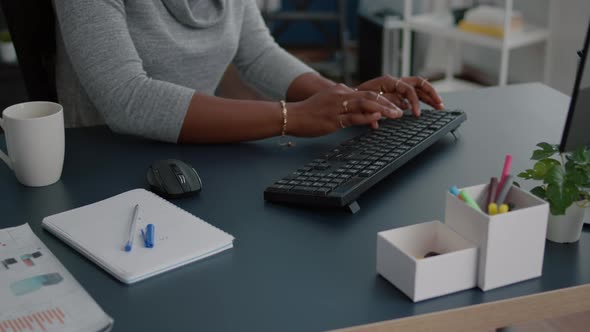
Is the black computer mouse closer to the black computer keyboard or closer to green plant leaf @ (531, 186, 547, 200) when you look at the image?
the black computer keyboard

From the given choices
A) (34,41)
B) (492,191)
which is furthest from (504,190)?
(34,41)

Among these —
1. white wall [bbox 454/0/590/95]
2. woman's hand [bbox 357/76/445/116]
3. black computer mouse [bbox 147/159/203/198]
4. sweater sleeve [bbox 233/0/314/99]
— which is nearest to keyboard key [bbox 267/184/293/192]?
black computer mouse [bbox 147/159/203/198]

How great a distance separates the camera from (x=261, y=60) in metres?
1.65

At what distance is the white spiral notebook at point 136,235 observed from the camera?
2.71ft

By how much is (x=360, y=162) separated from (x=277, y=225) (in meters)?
0.19

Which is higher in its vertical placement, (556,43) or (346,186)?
(346,186)

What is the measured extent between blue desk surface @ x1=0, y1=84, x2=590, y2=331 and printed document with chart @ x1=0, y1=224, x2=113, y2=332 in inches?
0.8

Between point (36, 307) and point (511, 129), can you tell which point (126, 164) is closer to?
point (36, 307)

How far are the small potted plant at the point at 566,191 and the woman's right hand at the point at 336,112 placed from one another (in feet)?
1.20

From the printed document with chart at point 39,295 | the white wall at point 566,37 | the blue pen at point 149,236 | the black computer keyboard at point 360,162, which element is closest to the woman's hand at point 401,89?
the black computer keyboard at point 360,162

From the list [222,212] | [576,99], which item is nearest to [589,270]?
[576,99]

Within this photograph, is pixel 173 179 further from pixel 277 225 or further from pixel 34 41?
pixel 34 41

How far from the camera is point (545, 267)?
2.69 ft

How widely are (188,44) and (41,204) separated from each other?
56 cm
